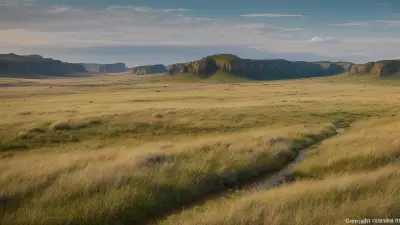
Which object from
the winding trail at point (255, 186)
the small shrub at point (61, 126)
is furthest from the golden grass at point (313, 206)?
the small shrub at point (61, 126)

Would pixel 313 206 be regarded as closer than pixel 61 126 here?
Yes

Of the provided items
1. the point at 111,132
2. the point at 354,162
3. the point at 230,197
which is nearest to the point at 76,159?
the point at 230,197

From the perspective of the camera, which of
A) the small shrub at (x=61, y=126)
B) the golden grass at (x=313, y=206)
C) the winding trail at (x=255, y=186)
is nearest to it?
the golden grass at (x=313, y=206)

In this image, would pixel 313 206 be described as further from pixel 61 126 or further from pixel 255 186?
pixel 61 126

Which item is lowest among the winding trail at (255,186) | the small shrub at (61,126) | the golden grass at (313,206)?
the small shrub at (61,126)

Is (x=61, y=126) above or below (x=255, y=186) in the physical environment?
below

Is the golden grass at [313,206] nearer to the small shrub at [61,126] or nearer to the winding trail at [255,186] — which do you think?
the winding trail at [255,186]

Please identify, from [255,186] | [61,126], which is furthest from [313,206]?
[61,126]

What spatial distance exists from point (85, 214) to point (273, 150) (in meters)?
11.9

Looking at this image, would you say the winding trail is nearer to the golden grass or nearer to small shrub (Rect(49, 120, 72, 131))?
the golden grass

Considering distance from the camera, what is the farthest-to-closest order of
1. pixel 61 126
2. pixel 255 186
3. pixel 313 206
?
pixel 61 126
pixel 255 186
pixel 313 206

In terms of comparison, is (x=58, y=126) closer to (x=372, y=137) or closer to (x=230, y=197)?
(x=230, y=197)

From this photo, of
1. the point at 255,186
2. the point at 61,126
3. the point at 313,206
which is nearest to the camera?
the point at 313,206

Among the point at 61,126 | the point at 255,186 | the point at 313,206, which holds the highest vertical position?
the point at 313,206
